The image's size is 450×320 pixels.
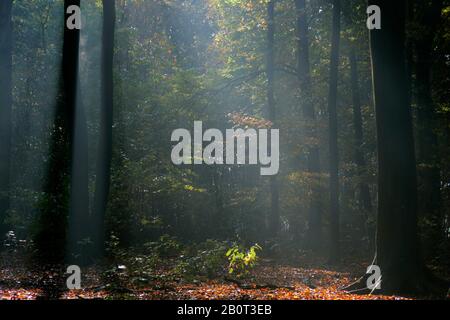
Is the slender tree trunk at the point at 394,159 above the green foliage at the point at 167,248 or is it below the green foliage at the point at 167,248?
above

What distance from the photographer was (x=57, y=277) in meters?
10.6

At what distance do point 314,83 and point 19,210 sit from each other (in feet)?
51.1

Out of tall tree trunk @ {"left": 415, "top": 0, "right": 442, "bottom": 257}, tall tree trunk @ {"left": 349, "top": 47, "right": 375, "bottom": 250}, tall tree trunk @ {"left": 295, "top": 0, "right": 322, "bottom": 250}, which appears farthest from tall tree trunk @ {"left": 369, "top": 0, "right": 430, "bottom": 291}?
tall tree trunk @ {"left": 349, "top": 47, "right": 375, "bottom": 250}

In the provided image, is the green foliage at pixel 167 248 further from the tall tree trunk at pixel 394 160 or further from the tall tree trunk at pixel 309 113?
the tall tree trunk at pixel 394 160

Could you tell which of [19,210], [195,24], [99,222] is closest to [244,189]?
[99,222]

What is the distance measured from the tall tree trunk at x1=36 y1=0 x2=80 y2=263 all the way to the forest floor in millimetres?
919

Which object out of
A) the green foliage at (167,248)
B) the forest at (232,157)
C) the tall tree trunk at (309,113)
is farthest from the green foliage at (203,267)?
the tall tree trunk at (309,113)

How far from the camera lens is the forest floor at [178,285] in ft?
27.5

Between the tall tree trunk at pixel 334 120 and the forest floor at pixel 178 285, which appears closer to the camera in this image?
the forest floor at pixel 178 285

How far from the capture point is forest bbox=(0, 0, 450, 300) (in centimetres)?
909

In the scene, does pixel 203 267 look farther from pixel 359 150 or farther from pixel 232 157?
pixel 359 150

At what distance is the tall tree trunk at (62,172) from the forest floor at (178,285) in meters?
0.92

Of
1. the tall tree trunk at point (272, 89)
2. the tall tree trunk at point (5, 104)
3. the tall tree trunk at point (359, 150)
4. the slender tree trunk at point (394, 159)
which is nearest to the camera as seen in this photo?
the slender tree trunk at point (394, 159)
